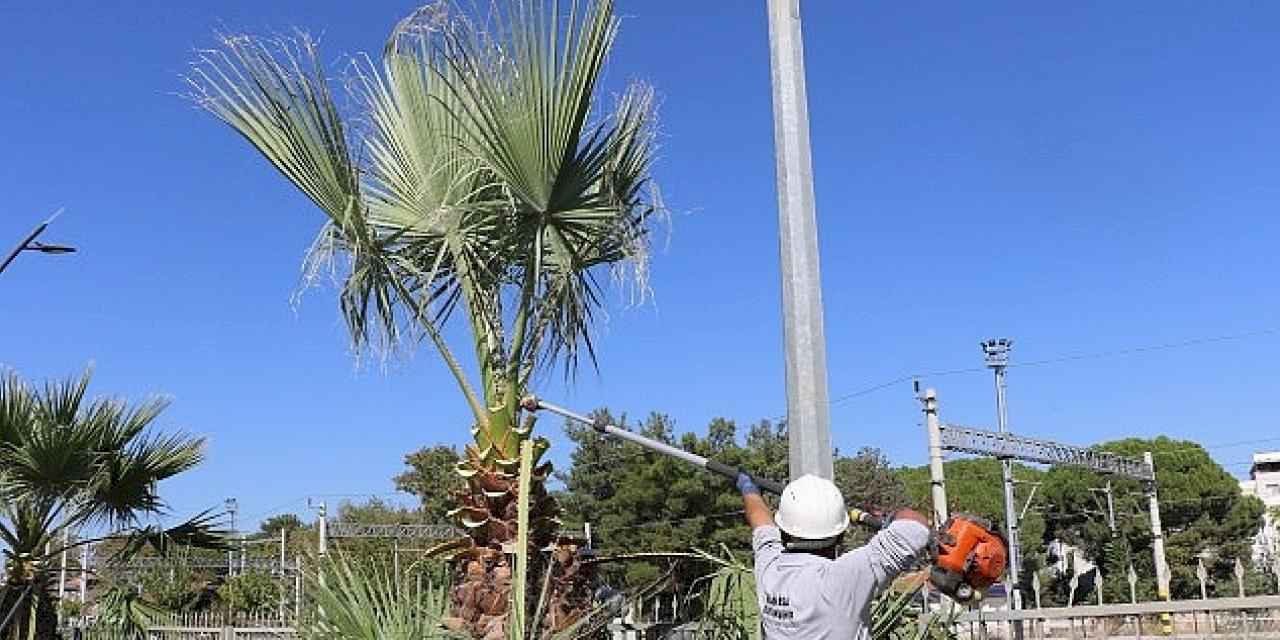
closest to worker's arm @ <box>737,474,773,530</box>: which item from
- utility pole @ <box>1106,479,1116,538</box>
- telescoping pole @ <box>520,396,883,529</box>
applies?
telescoping pole @ <box>520,396,883,529</box>

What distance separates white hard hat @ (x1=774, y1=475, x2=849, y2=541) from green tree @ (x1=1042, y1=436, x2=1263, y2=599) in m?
46.2

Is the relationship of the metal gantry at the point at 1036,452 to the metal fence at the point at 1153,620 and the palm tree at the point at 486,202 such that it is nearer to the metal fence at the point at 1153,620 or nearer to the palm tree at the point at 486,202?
the metal fence at the point at 1153,620

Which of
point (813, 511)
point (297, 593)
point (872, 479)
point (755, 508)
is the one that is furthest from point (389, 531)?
point (813, 511)

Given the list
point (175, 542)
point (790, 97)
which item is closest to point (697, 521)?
point (175, 542)

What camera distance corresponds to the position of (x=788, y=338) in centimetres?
360

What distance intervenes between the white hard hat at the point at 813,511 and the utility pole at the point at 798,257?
0.81ft

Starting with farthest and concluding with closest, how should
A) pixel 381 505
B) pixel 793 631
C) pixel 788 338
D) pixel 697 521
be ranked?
1. pixel 381 505
2. pixel 697 521
3. pixel 788 338
4. pixel 793 631

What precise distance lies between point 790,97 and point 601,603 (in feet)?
9.10

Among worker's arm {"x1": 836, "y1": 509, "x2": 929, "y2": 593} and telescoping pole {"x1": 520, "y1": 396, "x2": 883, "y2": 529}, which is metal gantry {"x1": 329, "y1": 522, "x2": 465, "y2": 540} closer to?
telescoping pole {"x1": 520, "y1": 396, "x2": 883, "y2": 529}

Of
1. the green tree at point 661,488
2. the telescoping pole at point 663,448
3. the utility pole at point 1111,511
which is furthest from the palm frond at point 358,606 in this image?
the utility pole at point 1111,511

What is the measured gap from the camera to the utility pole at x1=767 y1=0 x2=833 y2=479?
11.5 feet

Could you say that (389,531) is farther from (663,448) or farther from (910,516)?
(910,516)

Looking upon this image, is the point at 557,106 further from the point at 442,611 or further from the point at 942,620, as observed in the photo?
the point at 942,620

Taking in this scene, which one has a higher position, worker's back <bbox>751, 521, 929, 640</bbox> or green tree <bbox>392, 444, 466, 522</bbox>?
green tree <bbox>392, 444, 466, 522</bbox>
